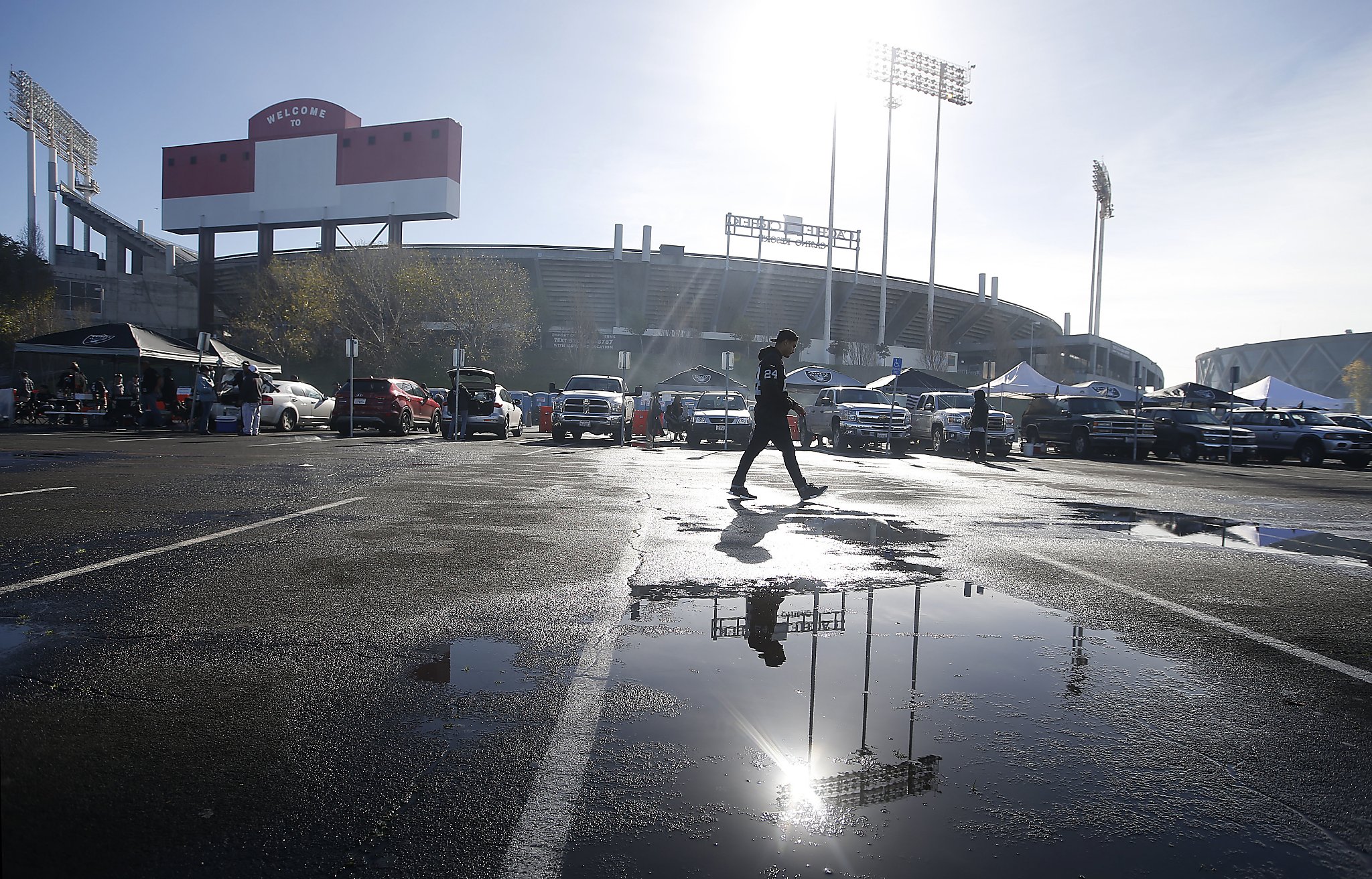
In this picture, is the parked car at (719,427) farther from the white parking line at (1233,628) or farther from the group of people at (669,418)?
the white parking line at (1233,628)

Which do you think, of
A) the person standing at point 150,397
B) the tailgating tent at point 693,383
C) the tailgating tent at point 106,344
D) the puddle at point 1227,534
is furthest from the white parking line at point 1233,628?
the tailgating tent at point 693,383

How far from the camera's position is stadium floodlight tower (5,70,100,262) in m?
77.8

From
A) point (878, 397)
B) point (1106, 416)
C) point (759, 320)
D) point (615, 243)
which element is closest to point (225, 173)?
point (615, 243)

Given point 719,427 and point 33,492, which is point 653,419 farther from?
point 33,492

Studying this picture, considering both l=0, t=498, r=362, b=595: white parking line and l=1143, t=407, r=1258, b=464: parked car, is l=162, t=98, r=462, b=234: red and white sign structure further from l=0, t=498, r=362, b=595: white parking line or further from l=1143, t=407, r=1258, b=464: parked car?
l=0, t=498, r=362, b=595: white parking line

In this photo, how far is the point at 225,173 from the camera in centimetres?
6119

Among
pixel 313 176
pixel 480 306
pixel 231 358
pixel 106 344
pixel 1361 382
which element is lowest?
pixel 231 358

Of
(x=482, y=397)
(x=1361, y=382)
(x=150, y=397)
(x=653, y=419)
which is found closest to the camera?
(x=150, y=397)

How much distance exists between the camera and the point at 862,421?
25641 mm

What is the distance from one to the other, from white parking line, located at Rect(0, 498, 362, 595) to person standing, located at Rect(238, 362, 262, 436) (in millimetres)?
16126

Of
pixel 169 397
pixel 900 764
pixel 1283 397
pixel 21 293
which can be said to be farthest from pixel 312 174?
pixel 900 764

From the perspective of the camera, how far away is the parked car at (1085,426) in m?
25.0

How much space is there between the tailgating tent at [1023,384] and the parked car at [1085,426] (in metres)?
6.50

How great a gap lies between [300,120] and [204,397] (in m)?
43.2
